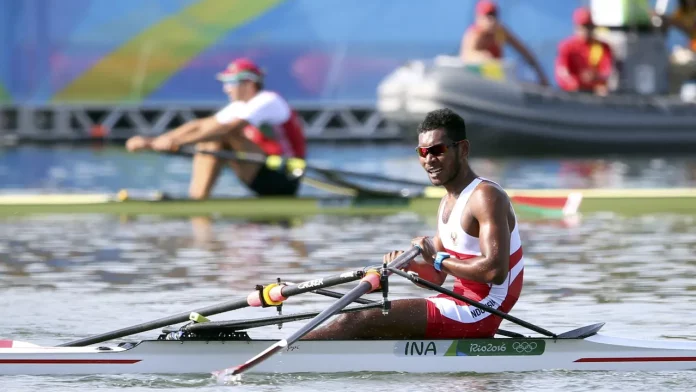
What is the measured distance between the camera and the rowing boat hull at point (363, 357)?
7.81 metres

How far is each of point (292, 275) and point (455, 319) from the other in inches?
177

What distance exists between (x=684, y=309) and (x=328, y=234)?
558cm

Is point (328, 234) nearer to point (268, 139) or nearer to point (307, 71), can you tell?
point (268, 139)

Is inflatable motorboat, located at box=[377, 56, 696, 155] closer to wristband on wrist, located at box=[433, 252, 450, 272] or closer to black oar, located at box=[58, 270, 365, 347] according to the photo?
black oar, located at box=[58, 270, 365, 347]

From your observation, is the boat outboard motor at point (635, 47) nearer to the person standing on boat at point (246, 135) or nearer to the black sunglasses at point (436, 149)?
the person standing on boat at point (246, 135)

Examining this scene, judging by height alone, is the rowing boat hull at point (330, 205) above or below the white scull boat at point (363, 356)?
above

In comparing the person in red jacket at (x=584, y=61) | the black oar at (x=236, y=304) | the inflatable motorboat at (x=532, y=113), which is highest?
the person in red jacket at (x=584, y=61)

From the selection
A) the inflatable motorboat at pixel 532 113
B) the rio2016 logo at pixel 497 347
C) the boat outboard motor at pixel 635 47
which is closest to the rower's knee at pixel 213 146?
the rio2016 logo at pixel 497 347

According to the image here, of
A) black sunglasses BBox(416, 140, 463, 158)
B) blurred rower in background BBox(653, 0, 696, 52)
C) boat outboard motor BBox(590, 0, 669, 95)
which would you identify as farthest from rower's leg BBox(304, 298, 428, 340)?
blurred rower in background BBox(653, 0, 696, 52)

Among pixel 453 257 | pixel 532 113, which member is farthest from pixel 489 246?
pixel 532 113

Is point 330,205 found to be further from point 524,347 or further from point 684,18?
point 684,18

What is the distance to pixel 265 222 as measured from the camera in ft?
54.5

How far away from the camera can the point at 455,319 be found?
25.4ft

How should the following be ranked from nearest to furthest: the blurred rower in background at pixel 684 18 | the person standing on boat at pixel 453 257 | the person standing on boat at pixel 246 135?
the person standing on boat at pixel 453 257 < the person standing on boat at pixel 246 135 < the blurred rower in background at pixel 684 18
